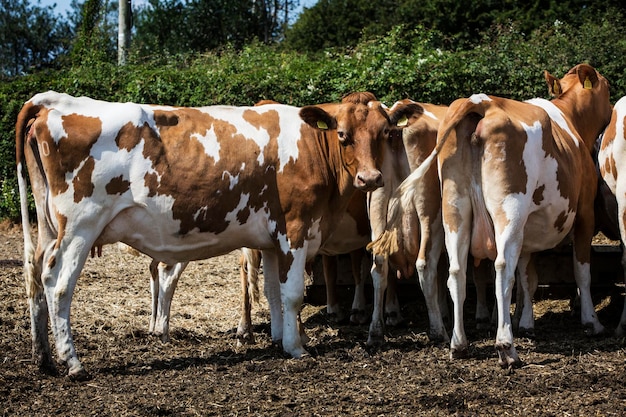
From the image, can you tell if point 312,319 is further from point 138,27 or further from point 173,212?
point 138,27

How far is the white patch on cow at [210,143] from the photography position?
7305 millimetres

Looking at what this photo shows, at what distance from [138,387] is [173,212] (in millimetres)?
1514

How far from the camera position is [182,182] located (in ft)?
23.4

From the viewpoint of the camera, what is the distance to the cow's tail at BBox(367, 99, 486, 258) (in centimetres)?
721

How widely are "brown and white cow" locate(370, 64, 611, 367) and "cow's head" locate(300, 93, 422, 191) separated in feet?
1.49

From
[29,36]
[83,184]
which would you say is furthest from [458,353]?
[29,36]

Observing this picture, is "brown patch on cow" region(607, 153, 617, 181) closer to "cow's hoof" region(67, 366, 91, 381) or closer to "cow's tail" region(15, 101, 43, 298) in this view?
"cow's hoof" region(67, 366, 91, 381)

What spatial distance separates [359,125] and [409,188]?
0.76 m

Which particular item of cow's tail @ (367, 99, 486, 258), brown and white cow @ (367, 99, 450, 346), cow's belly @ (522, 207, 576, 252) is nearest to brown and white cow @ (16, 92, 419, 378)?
cow's tail @ (367, 99, 486, 258)

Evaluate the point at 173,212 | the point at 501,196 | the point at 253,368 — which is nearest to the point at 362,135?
the point at 501,196

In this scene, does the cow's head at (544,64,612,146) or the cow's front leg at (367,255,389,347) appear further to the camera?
the cow's head at (544,64,612,146)

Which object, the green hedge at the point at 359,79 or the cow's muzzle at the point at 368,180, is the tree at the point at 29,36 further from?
the cow's muzzle at the point at 368,180

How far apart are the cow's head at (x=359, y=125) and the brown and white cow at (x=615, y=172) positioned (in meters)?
2.13

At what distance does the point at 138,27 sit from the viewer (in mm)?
47812
